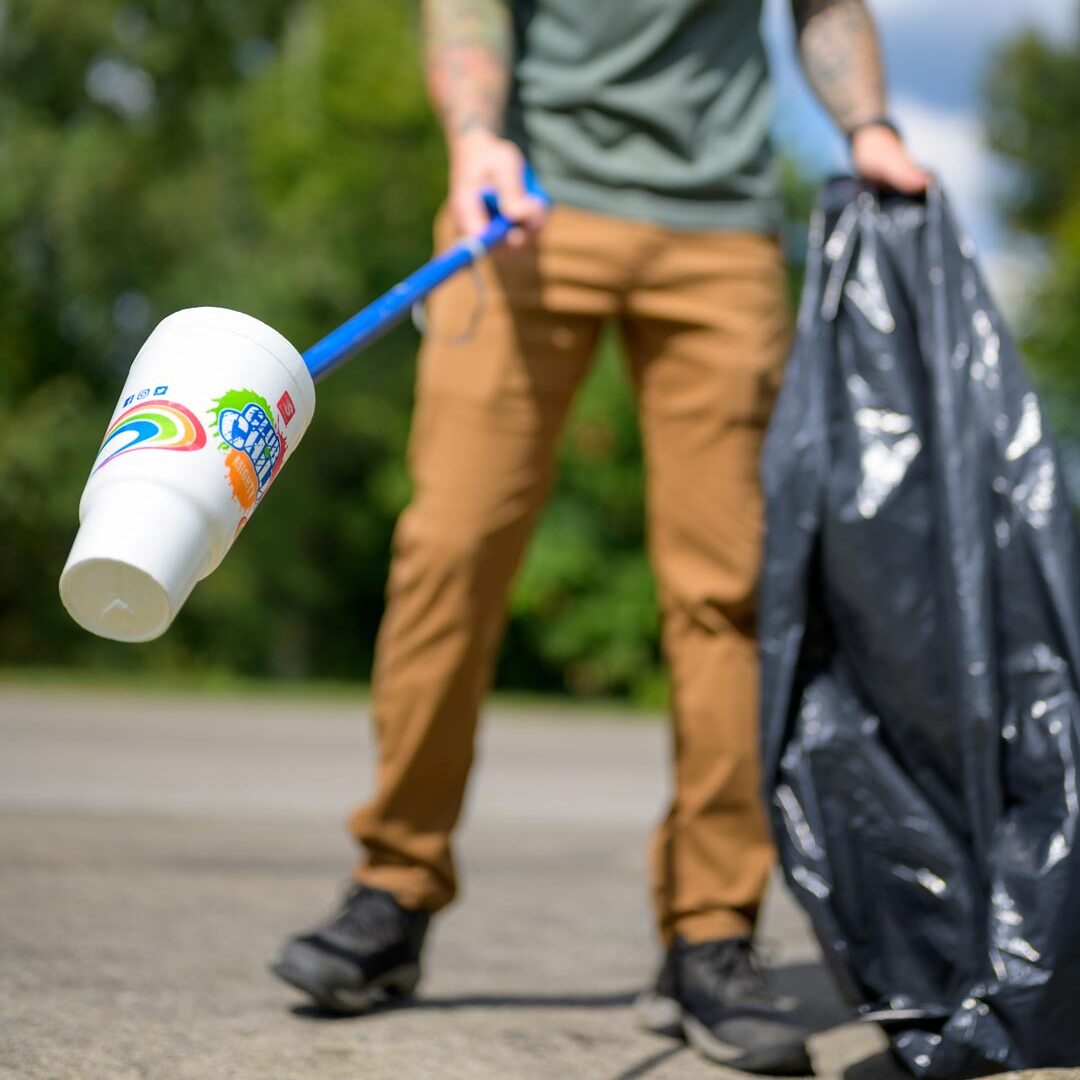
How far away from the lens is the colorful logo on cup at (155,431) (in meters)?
Result: 1.62

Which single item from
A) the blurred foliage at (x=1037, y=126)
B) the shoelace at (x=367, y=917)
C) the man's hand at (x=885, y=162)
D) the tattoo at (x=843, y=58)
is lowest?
the shoelace at (x=367, y=917)

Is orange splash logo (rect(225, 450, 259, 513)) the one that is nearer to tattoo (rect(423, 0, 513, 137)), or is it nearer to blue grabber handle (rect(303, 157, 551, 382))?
blue grabber handle (rect(303, 157, 551, 382))

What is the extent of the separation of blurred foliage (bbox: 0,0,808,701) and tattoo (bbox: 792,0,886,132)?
17424 mm

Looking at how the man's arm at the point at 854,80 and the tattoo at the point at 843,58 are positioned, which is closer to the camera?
the man's arm at the point at 854,80

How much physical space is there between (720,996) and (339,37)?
2543 cm

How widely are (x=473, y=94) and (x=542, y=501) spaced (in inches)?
26.1

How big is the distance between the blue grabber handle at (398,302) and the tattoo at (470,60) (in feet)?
0.77

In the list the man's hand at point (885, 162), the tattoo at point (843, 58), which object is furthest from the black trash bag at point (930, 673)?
the tattoo at point (843, 58)

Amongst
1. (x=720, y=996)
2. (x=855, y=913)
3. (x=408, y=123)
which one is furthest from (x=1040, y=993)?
(x=408, y=123)

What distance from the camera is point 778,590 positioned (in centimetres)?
226

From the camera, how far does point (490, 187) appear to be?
227 centimetres

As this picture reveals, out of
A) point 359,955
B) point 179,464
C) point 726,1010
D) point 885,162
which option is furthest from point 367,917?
point 885,162

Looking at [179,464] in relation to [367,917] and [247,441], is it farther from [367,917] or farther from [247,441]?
[367,917]

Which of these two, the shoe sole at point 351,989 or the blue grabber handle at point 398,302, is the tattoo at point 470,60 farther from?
the shoe sole at point 351,989
